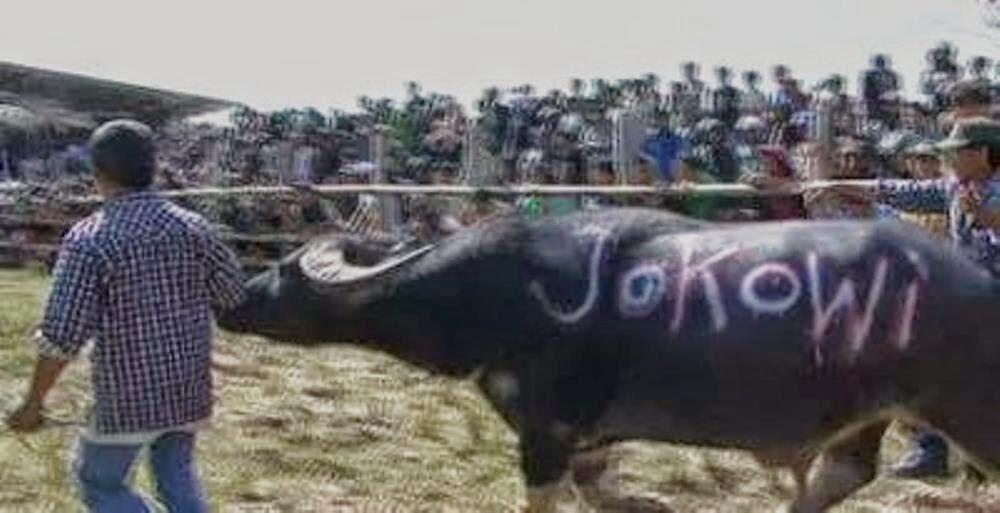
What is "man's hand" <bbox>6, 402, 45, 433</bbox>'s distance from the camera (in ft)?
15.1

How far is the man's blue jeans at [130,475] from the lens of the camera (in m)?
4.66

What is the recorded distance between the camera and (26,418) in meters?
4.60

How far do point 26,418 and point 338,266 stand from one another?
182 cm

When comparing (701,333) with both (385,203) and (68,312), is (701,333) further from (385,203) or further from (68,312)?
(385,203)

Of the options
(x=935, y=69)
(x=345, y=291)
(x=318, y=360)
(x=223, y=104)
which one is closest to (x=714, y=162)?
(x=935, y=69)

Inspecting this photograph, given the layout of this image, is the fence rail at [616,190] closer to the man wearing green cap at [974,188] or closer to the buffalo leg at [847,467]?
the man wearing green cap at [974,188]

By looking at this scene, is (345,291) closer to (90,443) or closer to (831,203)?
(90,443)

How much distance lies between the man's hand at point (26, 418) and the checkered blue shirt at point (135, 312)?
6.1 inches

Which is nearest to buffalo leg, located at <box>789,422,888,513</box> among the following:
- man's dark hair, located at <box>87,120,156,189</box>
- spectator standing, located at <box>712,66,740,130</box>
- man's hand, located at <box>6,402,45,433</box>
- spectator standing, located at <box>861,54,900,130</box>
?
man's dark hair, located at <box>87,120,156,189</box>

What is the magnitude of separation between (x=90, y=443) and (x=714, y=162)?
25.9 ft

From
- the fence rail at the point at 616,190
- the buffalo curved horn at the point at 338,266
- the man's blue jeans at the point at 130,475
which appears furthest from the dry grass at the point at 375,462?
the man's blue jeans at the point at 130,475

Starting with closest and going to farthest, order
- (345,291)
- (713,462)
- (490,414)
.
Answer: (345,291) < (713,462) < (490,414)

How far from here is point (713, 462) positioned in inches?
287

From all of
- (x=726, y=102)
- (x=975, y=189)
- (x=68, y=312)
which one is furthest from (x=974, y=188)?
(x=726, y=102)
